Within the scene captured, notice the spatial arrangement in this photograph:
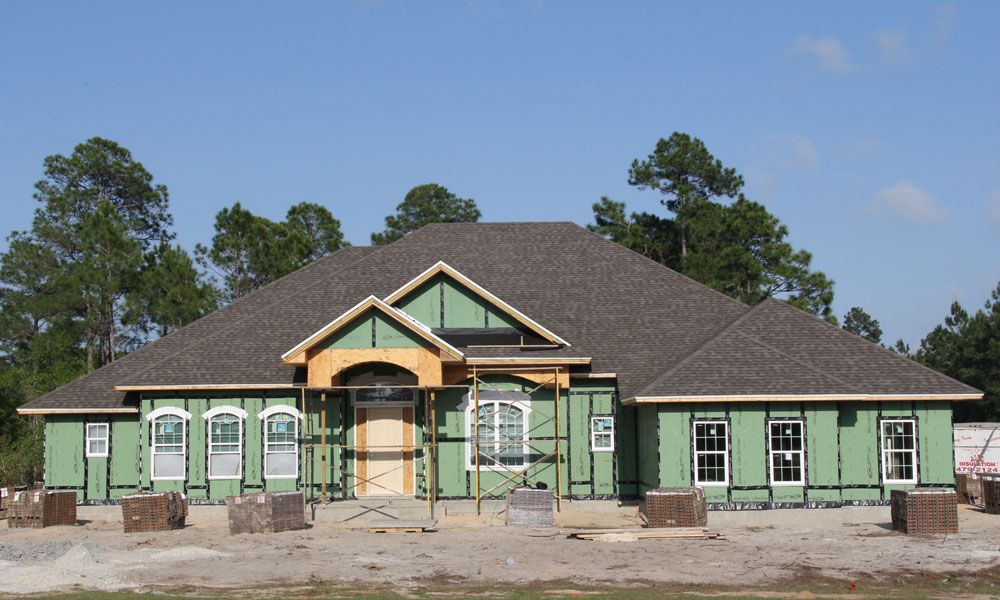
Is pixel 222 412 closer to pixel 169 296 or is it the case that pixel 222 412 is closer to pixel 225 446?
pixel 225 446


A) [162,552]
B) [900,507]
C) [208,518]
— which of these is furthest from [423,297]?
[900,507]

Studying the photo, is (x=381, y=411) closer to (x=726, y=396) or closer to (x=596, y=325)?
(x=596, y=325)

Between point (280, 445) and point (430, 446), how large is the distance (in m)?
4.24

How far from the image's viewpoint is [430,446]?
88.2 feet

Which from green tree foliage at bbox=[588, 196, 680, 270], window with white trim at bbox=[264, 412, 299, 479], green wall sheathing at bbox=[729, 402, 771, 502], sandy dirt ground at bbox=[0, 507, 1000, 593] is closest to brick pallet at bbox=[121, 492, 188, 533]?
sandy dirt ground at bbox=[0, 507, 1000, 593]

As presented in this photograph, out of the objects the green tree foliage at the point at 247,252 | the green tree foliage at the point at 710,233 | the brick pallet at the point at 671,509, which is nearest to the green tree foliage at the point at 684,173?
the green tree foliage at the point at 710,233

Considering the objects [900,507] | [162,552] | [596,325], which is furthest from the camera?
[596,325]

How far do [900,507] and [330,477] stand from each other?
13861mm

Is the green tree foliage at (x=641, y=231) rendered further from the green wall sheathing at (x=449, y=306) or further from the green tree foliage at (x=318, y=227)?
the green wall sheathing at (x=449, y=306)

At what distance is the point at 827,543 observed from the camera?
22016 millimetres

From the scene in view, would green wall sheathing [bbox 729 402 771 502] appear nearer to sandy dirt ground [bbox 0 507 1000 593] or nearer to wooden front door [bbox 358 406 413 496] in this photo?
sandy dirt ground [bbox 0 507 1000 593]

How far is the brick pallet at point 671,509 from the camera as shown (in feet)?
77.1

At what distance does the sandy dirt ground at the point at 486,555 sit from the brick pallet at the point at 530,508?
2.12 ft

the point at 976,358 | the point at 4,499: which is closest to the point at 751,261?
the point at 976,358
